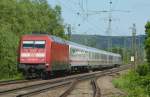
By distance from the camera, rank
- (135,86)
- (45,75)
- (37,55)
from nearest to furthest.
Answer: (135,86), (37,55), (45,75)

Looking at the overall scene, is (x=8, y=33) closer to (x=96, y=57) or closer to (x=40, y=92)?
(x=40, y=92)

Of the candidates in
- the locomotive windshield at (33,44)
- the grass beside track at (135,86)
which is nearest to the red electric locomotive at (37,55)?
the locomotive windshield at (33,44)

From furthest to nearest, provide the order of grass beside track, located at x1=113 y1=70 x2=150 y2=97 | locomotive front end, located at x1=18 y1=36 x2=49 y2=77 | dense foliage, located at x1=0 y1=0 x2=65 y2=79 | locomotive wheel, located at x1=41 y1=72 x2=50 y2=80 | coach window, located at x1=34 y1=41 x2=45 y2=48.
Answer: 1. dense foliage, located at x1=0 y1=0 x2=65 y2=79
2. locomotive wheel, located at x1=41 y1=72 x2=50 y2=80
3. coach window, located at x1=34 y1=41 x2=45 y2=48
4. locomotive front end, located at x1=18 y1=36 x2=49 y2=77
5. grass beside track, located at x1=113 y1=70 x2=150 y2=97

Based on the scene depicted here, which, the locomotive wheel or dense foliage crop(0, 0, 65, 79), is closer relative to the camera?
the locomotive wheel

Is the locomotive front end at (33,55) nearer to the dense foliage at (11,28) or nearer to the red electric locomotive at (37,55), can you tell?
the red electric locomotive at (37,55)

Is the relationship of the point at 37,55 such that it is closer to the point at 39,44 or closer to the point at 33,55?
the point at 33,55

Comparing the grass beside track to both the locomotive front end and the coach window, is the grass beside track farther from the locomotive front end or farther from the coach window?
the coach window

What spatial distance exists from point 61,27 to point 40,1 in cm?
551

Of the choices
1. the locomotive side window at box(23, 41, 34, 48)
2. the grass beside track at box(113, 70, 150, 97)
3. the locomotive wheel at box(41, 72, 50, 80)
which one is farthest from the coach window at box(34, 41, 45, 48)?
the grass beside track at box(113, 70, 150, 97)

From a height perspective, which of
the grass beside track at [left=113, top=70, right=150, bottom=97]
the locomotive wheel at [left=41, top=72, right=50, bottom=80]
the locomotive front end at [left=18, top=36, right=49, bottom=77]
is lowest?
the grass beside track at [left=113, top=70, right=150, bottom=97]

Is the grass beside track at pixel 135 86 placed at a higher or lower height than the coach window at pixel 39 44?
lower

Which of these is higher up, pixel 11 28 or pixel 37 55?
pixel 11 28

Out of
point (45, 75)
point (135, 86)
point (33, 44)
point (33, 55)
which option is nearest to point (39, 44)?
point (33, 44)

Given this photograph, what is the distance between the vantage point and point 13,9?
145 feet
